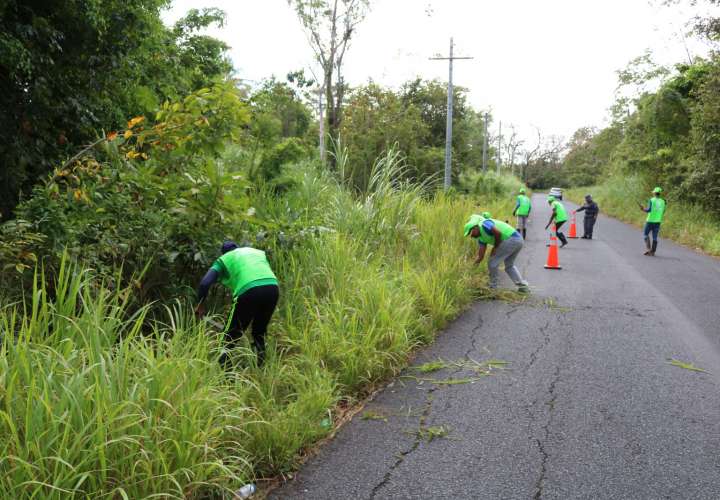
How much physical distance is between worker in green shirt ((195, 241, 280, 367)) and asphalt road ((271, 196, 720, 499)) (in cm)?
117

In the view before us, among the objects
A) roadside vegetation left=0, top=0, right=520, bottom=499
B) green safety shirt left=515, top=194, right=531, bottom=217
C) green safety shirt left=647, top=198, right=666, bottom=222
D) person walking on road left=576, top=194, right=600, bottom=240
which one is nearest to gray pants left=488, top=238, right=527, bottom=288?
roadside vegetation left=0, top=0, right=520, bottom=499

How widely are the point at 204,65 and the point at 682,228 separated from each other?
50.7 ft

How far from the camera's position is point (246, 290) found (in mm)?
4586

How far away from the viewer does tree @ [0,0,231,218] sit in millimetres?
6359

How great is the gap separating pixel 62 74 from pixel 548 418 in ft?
23.0

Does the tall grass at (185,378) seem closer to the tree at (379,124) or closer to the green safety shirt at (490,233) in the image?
the green safety shirt at (490,233)

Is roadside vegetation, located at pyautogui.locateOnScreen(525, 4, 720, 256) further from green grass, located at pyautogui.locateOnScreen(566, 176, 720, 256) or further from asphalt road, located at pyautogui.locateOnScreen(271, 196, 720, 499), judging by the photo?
asphalt road, located at pyautogui.locateOnScreen(271, 196, 720, 499)

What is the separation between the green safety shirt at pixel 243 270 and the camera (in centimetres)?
462


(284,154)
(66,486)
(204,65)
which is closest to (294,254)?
(284,154)

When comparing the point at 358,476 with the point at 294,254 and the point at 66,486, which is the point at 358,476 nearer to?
the point at 66,486

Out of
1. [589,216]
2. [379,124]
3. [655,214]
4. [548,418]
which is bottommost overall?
[548,418]

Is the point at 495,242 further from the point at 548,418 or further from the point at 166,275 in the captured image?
the point at 166,275

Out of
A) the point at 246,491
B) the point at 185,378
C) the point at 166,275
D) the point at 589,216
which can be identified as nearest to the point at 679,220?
the point at 589,216

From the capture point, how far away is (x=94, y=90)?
748 centimetres
